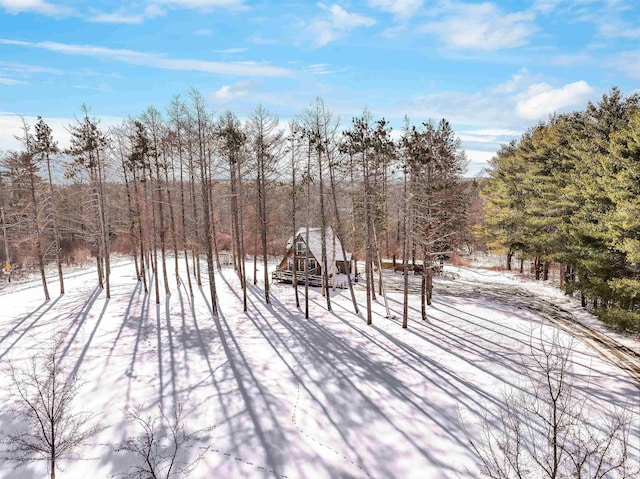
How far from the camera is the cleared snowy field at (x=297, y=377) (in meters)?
9.89

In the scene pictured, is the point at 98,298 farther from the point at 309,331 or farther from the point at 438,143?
the point at 438,143

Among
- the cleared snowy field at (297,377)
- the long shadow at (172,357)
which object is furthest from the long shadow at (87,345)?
the long shadow at (172,357)

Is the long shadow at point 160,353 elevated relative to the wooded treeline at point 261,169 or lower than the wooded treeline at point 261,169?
lower

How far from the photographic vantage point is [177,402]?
Result: 12.2 metres

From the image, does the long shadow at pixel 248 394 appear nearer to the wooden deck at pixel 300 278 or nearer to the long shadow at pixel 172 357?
the long shadow at pixel 172 357

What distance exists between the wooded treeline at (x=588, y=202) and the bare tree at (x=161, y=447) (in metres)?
17.6

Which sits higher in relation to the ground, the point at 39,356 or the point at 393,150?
the point at 393,150

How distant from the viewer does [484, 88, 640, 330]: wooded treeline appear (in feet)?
52.9

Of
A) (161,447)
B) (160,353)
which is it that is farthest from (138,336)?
(161,447)

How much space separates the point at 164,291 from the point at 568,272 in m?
32.6

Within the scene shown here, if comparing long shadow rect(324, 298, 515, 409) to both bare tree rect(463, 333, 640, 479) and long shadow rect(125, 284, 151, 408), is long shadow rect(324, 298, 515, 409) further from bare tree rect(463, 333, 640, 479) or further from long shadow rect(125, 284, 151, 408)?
long shadow rect(125, 284, 151, 408)

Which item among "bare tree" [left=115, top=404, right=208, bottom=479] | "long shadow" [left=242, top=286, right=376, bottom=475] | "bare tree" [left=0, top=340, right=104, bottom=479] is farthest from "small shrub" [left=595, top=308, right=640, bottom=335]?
"bare tree" [left=0, top=340, right=104, bottom=479]

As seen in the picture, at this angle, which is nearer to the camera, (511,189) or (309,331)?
(309,331)

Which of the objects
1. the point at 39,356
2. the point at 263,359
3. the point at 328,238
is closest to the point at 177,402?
the point at 263,359
